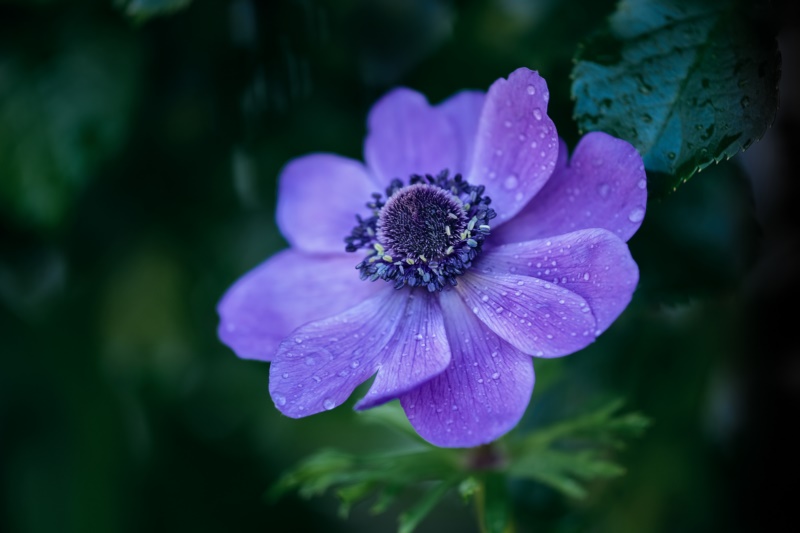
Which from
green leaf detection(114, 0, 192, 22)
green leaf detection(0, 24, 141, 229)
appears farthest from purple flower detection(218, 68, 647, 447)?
green leaf detection(0, 24, 141, 229)

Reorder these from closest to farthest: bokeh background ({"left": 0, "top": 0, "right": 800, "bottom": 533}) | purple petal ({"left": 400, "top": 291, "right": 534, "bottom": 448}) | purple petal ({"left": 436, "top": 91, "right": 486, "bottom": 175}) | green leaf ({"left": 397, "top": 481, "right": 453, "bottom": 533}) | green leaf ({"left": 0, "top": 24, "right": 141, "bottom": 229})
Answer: purple petal ({"left": 400, "top": 291, "right": 534, "bottom": 448}) → green leaf ({"left": 397, "top": 481, "right": 453, "bottom": 533}) → purple petal ({"left": 436, "top": 91, "right": 486, "bottom": 175}) → bokeh background ({"left": 0, "top": 0, "right": 800, "bottom": 533}) → green leaf ({"left": 0, "top": 24, "right": 141, "bottom": 229})

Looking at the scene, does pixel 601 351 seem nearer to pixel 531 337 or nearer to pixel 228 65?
pixel 531 337

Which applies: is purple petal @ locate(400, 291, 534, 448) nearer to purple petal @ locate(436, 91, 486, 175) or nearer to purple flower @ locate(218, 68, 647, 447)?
purple flower @ locate(218, 68, 647, 447)

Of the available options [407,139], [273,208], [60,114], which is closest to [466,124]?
[407,139]

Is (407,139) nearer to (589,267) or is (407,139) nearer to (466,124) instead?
(466,124)


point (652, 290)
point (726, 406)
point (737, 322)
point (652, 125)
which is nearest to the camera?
point (652, 125)

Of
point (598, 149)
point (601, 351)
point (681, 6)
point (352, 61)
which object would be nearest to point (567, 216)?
point (598, 149)

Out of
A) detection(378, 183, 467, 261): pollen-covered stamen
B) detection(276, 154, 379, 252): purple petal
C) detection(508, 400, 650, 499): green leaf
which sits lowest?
detection(508, 400, 650, 499): green leaf
